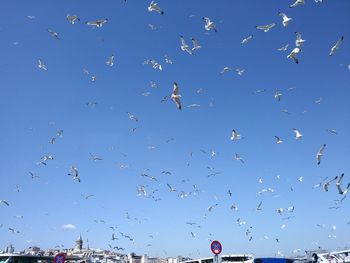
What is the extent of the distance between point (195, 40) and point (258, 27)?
3.55m

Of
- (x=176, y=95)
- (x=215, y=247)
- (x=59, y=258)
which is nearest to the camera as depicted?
(x=215, y=247)

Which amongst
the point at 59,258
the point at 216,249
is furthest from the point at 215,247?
the point at 59,258

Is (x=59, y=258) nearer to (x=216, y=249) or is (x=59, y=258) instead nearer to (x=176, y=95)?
(x=216, y=249)

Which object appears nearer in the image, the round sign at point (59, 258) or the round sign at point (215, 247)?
the round sign at point (215, 247)

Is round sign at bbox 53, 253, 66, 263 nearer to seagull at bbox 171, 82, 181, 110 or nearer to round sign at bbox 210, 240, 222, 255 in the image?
round sign at bbox 210, 240, 222, 255

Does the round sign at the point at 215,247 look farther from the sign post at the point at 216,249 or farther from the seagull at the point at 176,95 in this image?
the seagull at the point at 176,95

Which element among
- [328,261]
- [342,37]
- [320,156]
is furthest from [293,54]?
[328,261]

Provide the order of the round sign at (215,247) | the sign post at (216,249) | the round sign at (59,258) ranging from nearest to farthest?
the sign post at (216,249) < the round sign at (215,247) < the round sign at (59,258)

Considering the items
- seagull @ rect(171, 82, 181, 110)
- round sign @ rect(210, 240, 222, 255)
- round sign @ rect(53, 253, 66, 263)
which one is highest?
seagull @ rect(171, 82, 181, 110)

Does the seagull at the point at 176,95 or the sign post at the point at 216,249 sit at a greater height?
the seagull at the point at 176,95

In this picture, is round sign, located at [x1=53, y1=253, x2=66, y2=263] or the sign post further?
round sign, located at [x1=53, y1=253, x2=66, y2=263]

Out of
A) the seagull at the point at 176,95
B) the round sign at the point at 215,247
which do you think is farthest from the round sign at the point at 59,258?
the seagull at the point at 176,95

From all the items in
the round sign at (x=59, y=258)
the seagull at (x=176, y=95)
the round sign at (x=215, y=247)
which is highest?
the seagull at (x=176, y=95)

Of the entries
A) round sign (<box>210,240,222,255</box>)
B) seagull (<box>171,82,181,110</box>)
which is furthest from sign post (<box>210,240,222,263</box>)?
seagull (<box>171,82,181,110</box>)
